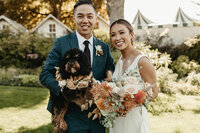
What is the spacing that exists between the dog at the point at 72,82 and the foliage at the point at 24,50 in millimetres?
12474

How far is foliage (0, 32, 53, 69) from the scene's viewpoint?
1458 centimetres

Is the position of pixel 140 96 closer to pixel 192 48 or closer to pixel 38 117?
pixel 38 117

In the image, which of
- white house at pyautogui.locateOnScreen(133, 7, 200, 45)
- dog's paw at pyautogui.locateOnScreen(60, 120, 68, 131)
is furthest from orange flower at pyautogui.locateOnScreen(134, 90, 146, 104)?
white house at pyautogui.locateOnScreen(133, 7, 200, 45)

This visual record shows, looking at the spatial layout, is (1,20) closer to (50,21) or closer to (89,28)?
(50,21)

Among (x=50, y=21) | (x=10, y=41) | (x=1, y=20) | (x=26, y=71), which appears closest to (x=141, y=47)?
(x=26, y=71)

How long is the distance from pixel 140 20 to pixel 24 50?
11.0m

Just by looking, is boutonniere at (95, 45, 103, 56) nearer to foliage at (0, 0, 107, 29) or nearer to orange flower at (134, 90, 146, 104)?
orange flower at (134, 90, 146, 104)

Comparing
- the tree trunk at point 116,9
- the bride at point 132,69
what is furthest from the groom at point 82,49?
the tree trunk at point 116,9

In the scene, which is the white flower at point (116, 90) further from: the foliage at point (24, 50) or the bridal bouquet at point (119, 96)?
the foliage at point (24, 50)

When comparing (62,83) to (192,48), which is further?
(192,48)

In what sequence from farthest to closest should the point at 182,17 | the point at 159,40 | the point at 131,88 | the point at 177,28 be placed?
1. the point at 182,17
2. the point at 177,28
3. the point at 159,40
4. the point at 131,88

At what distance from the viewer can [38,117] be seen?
588 centimetres

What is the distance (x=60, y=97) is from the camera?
8.20ft

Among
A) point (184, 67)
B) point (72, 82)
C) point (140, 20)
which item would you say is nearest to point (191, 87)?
point (184, 67)
